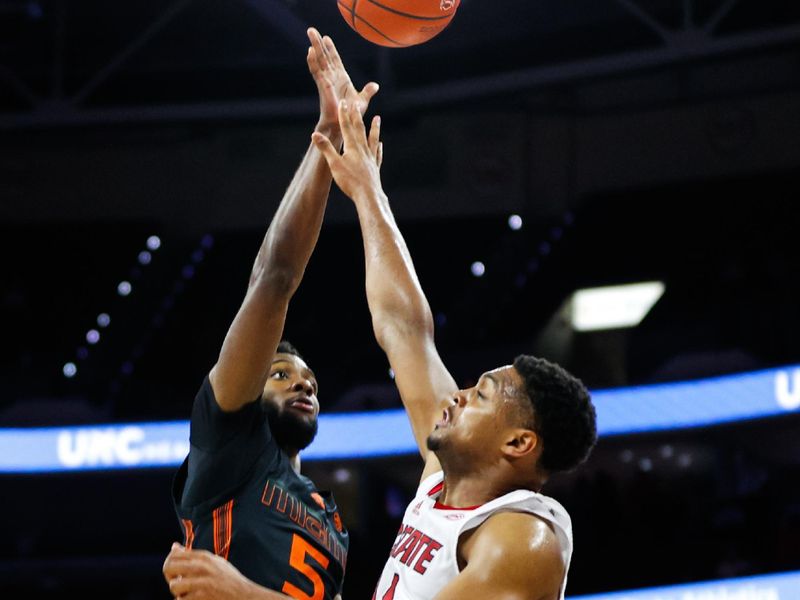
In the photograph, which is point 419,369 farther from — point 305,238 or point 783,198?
point 783,198

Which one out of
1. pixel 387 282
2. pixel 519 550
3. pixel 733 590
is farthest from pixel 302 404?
pixel 733 590

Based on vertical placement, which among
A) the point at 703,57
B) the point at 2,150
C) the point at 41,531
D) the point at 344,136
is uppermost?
the point at 2,150

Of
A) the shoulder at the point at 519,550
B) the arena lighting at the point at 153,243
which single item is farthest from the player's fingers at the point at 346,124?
the arena lighting at the point at 153,243

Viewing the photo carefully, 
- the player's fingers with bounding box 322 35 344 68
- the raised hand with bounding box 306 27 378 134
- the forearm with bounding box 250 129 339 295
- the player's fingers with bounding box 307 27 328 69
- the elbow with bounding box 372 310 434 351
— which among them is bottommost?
the elbow with bounding box 372 310 434 351

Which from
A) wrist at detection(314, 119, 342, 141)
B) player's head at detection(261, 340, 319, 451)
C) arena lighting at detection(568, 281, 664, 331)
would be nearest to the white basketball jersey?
player's head at detection(261, 340, 319, 451)

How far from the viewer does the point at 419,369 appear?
3.56m

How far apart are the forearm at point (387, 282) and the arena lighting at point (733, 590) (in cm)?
668

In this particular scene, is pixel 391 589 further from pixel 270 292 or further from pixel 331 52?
pixel 331 52

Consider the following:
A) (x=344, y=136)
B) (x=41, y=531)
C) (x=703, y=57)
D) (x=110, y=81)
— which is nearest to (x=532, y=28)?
(x=703, y=57)

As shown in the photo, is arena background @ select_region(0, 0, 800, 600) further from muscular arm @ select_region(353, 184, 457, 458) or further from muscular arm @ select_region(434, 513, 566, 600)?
muscular arm @ select_region(434, 513, 566, 600)

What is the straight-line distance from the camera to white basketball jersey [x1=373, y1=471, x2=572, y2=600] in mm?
2953

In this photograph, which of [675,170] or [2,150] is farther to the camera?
[2,150]

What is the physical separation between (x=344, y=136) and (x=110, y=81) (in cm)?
1046

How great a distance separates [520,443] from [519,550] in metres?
0.40
